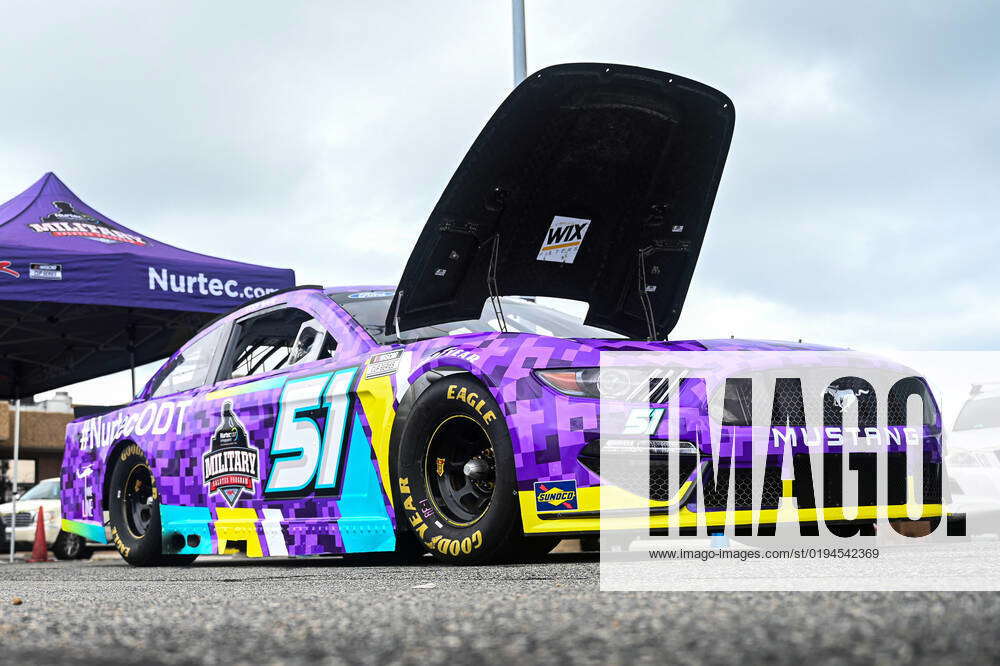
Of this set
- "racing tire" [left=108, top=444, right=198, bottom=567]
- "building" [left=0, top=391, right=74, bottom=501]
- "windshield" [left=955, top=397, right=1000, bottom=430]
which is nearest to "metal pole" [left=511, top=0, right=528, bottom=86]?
"windshield" [left=955, top=397, right=1000, bottom=430]

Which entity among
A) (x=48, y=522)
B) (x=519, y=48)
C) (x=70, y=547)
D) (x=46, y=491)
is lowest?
(x=70, y=547)

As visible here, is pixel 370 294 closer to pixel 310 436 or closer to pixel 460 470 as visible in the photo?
pixel 310 436

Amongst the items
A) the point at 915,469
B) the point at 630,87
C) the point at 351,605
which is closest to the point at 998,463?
the point at 915,469

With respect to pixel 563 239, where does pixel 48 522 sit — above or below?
below

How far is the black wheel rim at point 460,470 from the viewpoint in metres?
4.21

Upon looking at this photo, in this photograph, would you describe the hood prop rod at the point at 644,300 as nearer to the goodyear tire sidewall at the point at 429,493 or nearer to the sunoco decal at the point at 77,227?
the goodyear tire sidewall at the point at 429,493

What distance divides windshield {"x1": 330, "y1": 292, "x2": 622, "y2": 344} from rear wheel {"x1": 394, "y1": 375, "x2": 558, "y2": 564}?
0.71 metres

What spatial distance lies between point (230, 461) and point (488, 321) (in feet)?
4.71

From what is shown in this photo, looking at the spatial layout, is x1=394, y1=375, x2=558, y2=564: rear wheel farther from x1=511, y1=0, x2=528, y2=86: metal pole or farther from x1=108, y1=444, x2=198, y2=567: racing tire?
x1=511, y1=0, x2=528, y2=86: metal pole

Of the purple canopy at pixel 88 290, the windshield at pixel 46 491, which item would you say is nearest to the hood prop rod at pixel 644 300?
the purple canopy at pixel 88 290

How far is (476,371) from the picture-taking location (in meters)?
4.15

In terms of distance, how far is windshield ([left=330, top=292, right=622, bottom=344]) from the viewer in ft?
16.7

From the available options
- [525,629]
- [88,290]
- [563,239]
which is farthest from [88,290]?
[525,629]

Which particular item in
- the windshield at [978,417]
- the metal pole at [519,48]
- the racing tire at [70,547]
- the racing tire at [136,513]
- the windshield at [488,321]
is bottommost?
the racing tire at [70,547]
